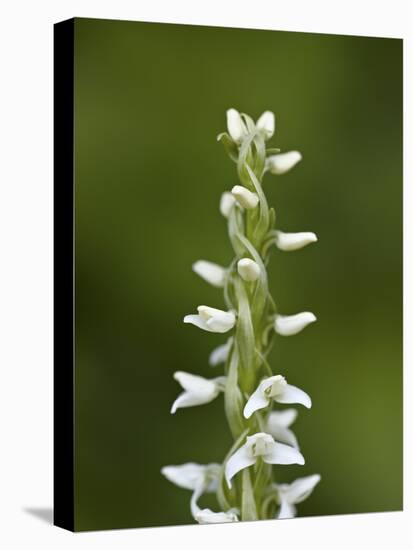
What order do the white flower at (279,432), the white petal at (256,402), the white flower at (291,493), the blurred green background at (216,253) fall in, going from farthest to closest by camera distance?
the blurred green background at (216,253)
the white flower at (279,432)
the white flower at (291,493)
the white petal at (256,402)

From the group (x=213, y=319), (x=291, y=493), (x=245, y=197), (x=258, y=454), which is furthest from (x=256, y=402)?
(x=245, y=197)

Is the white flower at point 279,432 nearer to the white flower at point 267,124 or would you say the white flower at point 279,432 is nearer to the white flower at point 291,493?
the white flower at point 291,493

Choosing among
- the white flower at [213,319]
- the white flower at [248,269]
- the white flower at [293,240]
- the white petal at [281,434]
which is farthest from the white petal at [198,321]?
the white petal at [281,434]

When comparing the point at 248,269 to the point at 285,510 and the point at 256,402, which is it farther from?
the point at 285,510

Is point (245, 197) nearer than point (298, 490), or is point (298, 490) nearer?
point (245, 197)

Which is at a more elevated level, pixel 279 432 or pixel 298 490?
pixel 279 432

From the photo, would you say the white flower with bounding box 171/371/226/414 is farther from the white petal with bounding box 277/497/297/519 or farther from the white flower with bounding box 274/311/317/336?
the white petal with bounding box 277/497/297/519

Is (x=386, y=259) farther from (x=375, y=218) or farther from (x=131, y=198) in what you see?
(x=131, y=198)

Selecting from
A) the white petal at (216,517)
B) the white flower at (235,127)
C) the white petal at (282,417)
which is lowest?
the white petal at (216,517)
